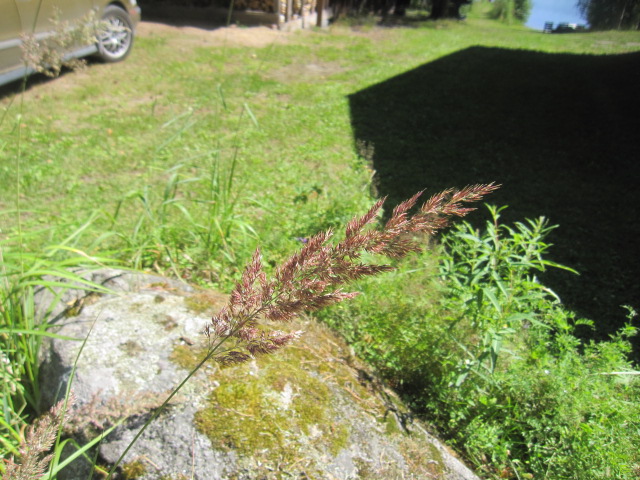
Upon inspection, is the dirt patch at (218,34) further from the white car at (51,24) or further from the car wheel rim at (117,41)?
the white car at (51,24)

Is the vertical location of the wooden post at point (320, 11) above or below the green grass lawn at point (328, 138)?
above

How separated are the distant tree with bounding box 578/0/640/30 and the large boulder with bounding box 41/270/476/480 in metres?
11.6

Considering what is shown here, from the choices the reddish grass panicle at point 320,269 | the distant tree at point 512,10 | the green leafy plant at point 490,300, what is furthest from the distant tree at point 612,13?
the distant tree at point 512,10

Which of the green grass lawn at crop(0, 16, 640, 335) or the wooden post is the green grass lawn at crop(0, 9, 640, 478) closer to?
the green grass lawn at crop(0, 16, 640, 335)

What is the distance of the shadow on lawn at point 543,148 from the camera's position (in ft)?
15.9

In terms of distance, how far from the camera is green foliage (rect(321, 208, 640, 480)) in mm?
2049

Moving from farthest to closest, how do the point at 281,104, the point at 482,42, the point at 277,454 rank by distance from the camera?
the point at 482,42
the point at 281,104
the point at 277,454

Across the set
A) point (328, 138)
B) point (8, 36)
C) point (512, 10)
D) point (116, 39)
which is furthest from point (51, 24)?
point (512, 10)

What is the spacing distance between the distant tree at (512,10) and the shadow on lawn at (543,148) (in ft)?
67.8

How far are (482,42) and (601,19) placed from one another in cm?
393

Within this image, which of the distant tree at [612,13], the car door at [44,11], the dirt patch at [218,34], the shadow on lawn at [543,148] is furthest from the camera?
the dirt patch at [218,34]

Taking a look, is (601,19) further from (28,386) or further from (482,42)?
(28,386)

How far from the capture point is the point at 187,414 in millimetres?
1954

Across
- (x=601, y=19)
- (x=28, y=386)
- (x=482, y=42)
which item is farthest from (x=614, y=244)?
(x=482, y=42)
